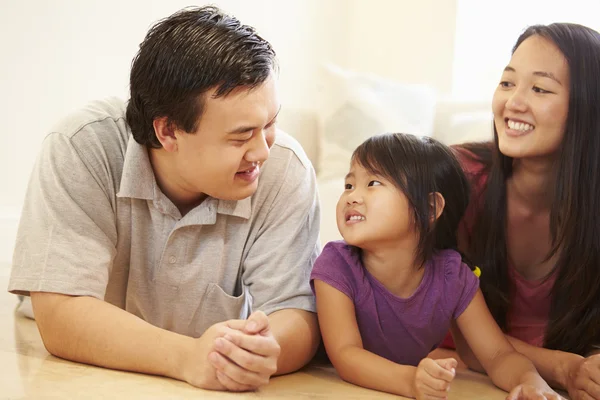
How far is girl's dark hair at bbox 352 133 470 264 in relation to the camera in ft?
5.47

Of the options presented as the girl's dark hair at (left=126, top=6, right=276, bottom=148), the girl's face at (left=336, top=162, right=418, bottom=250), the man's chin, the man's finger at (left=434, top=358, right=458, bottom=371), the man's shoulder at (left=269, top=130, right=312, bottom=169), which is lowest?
the man's finger at (left=434, top=358, right=458, bottom=371)

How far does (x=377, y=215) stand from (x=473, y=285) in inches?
10.1

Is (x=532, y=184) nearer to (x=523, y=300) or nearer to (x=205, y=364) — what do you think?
(x=523, y=300)

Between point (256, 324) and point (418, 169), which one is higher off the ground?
point (418, 169)

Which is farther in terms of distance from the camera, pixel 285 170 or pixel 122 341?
pixel 285 170

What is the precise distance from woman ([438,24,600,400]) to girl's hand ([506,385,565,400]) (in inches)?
9.3

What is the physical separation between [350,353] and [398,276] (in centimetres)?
21

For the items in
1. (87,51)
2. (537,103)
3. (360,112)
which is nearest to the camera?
→ (537,103)

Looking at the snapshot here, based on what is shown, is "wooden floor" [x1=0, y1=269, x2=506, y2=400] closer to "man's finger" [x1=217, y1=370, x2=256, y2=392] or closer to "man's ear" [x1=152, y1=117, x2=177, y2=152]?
"man's finger" [x1=217, y1=370, x2=256, y2=392]

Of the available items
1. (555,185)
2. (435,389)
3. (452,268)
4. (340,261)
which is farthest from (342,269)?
(555,185)

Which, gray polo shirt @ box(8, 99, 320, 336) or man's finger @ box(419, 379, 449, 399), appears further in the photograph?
gray polo shirt @ box(8, 99, 320, 336)

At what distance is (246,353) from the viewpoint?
1.38 metres

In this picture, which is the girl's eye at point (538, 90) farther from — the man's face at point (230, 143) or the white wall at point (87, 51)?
the white wall at point (87, 51)

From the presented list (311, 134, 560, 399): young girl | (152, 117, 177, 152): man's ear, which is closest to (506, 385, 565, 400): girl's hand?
(311, 134, 560, 399): young girl
